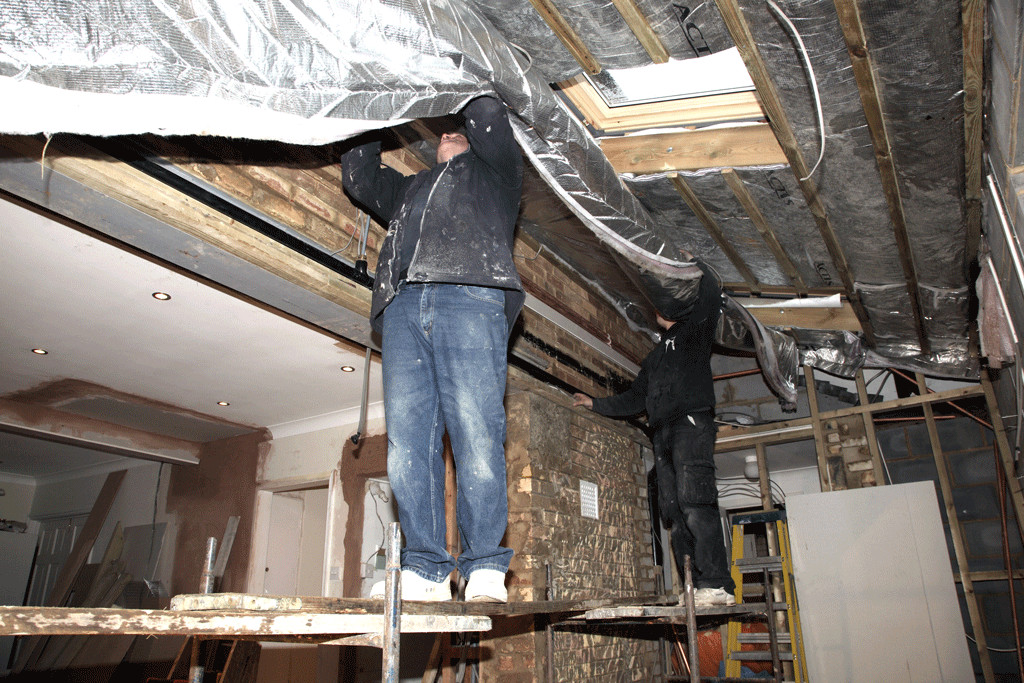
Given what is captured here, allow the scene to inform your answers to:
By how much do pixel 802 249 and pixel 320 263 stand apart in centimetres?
266

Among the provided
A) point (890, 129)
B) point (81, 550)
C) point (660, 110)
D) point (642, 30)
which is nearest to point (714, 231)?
point (660, 110)

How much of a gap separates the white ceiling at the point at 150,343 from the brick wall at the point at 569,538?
1080 mm

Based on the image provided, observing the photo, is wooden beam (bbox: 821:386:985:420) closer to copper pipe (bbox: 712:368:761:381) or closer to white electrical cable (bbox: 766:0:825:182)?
copper pipe (bbox: 712:368:761:381)

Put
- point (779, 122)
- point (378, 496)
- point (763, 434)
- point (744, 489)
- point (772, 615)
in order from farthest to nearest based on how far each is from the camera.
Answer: point (744, 489)
point (763, 434)
point (378, 496)
point (772, 615)
point (779, 122)

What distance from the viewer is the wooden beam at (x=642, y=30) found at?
2.13 meters

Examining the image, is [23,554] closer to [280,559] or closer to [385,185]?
[280,559]

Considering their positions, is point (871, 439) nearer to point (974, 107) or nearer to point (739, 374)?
point (739, 374)

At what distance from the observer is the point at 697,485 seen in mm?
3422

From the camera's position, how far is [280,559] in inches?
201

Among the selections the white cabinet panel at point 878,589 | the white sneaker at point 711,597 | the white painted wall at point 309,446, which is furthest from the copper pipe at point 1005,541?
the white painted wall at point 309,446

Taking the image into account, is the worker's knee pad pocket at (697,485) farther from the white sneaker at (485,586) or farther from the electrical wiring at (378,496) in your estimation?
the electrical wiring at (378,496)

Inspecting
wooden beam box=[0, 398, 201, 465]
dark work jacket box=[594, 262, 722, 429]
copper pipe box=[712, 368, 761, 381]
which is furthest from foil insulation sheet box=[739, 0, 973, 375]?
wooden beam box=[0, 398, 201, 465]

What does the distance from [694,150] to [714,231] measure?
691 millimetres

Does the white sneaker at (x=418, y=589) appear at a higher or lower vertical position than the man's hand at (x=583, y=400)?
lower
